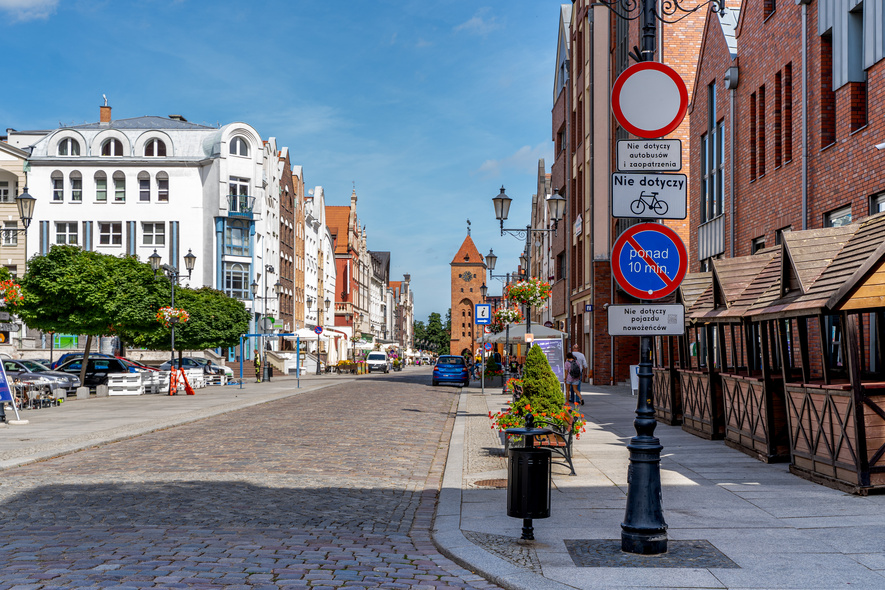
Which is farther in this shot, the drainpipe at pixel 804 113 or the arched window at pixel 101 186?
the arched window at pixel 101 186

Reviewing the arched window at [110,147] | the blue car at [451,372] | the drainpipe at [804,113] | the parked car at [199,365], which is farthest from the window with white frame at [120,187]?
the drainpipe at [804,113]

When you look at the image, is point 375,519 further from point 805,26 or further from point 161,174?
point 161,174

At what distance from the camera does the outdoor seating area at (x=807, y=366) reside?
9.00m

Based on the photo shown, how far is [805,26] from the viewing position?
16703 millimetres

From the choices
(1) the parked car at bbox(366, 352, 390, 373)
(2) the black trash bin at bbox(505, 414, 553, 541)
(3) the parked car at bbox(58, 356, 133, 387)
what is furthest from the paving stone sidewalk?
(1) the parked car at bbox(366, 352, 390, 373)

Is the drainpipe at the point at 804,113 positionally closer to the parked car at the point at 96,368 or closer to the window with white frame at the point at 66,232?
the parked car at the point at 96,368

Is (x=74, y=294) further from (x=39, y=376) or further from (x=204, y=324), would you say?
(x=204, y=324)

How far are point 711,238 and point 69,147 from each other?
54.0 m

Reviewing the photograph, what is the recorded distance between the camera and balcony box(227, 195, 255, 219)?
209 ft

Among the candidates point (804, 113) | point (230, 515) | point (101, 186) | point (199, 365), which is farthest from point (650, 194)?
point (101, 186)

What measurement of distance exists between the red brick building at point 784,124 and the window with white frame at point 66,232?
5018 centimetres

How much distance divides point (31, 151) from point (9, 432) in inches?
2083

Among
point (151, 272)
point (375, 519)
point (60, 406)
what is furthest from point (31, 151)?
point (375, 519)

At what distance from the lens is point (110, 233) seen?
62938 mm
